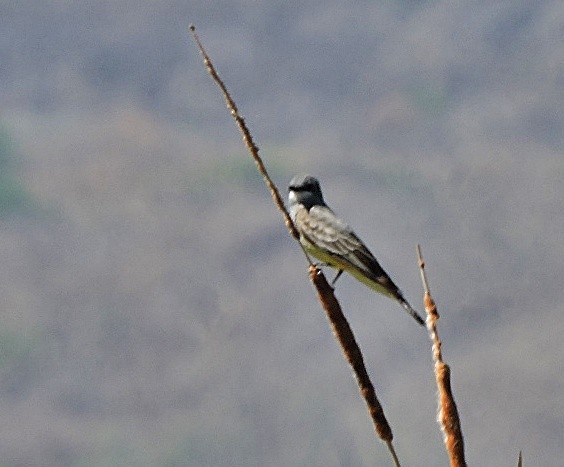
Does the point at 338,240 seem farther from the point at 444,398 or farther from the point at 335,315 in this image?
the point at 444,398

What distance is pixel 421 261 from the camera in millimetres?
3367

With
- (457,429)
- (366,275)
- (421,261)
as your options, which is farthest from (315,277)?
(366,275)

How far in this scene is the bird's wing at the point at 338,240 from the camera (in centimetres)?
1146

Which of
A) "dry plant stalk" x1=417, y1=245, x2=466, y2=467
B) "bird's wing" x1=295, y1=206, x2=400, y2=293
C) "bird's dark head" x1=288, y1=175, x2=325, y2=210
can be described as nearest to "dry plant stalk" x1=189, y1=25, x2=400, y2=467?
"dry plant stalk" x1=417, y1=245, x2=466, y2=467

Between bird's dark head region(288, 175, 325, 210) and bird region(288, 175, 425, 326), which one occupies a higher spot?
bird's dark head region(288, 175, 325, 210)

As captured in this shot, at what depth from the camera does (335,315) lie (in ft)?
12.2

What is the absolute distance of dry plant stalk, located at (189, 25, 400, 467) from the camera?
3.22m

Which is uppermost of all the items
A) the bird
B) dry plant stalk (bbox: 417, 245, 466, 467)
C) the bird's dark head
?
the bird's dark head

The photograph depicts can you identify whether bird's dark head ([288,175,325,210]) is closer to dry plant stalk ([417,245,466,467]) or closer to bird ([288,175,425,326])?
bird ([288,175,425,326])

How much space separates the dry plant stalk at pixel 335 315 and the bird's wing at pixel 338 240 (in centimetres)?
660

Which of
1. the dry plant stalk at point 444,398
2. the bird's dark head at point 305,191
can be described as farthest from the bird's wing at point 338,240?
the dry plant stalk at point 444,398

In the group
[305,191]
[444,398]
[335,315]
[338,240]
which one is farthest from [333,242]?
[444,398]

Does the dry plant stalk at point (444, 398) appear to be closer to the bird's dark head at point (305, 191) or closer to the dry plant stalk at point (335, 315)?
the dry plant stalk at point (335, 315)

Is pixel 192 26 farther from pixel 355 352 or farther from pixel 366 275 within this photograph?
pixel 366 275
